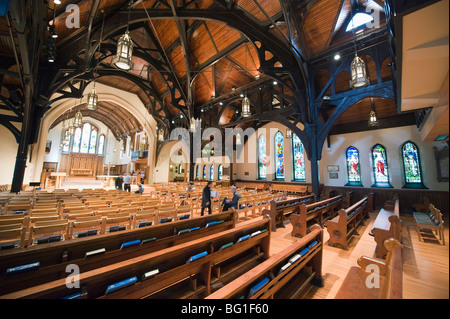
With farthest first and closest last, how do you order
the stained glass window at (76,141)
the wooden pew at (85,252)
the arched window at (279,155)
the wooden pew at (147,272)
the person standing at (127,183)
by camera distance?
the stained glass window at (76,141) < the arched window at (279,155) < the person standing at (127,183) < the wooden pew at (85,252) < the wooden pew at (147,272)

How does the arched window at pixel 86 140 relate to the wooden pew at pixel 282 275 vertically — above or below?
above

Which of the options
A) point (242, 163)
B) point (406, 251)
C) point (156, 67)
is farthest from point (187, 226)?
point (242, 163)

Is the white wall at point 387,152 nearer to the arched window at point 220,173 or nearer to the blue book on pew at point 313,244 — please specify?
the blue book on pew at point 313,244

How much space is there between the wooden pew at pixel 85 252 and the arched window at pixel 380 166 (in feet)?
31.7

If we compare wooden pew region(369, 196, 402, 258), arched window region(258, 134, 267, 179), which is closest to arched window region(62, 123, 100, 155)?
arched window region(258, 134, 267, 179)

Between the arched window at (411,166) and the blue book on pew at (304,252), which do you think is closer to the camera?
the blue book on pew at (304,252)

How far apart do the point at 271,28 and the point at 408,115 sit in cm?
702

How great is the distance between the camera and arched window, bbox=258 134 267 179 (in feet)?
42.3

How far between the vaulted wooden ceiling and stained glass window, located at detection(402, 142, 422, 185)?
69.8 inches

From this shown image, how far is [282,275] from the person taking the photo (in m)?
1.55

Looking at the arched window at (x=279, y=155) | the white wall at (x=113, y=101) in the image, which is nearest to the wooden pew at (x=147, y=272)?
the arched window at (x=279, y=155)

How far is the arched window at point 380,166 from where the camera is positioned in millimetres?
8336

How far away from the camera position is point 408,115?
763 centimetres

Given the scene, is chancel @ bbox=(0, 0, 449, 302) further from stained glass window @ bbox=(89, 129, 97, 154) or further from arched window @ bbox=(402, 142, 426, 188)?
stained glass window @ bbox=(89, 129, 97, 154)
